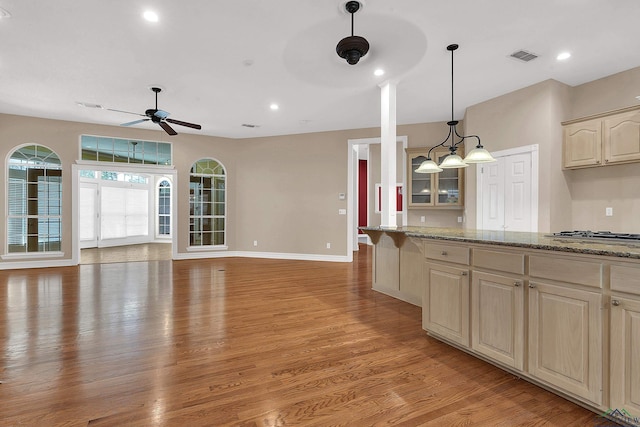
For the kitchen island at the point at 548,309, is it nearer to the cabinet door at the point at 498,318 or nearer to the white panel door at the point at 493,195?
the cabinet door at the point at 498,318

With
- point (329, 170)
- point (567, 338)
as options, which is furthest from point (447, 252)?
point (329, 170)

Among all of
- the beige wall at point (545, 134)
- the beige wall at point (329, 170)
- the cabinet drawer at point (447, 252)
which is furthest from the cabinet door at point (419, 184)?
the cabinet drawer at point (447, 252)

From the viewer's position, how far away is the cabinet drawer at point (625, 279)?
1.48 meters

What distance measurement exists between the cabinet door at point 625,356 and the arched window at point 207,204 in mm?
7483

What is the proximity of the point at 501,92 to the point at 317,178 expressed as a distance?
4.02 metres

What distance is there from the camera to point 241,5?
2850 millimetres

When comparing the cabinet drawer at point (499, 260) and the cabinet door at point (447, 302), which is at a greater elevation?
the cabinet drawer at point (499, 260)

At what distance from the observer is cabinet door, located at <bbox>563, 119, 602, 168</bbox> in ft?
13.5

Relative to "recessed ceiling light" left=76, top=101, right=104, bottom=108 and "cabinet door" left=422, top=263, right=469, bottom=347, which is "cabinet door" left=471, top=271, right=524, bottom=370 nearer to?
"cabinet door" left=422, top=263, right=469, bottom=347

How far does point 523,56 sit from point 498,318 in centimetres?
333

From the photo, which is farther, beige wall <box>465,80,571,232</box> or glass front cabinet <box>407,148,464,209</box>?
glass front cabinet <box>407,148,464,209</box>

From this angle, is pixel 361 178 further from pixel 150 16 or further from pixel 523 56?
pixel 150 16

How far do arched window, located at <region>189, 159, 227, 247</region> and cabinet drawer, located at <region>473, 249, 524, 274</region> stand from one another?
6712mm

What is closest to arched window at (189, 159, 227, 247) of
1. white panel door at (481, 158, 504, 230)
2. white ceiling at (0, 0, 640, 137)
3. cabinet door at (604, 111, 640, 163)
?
white ceiling at (0, 0, 640, 137)
